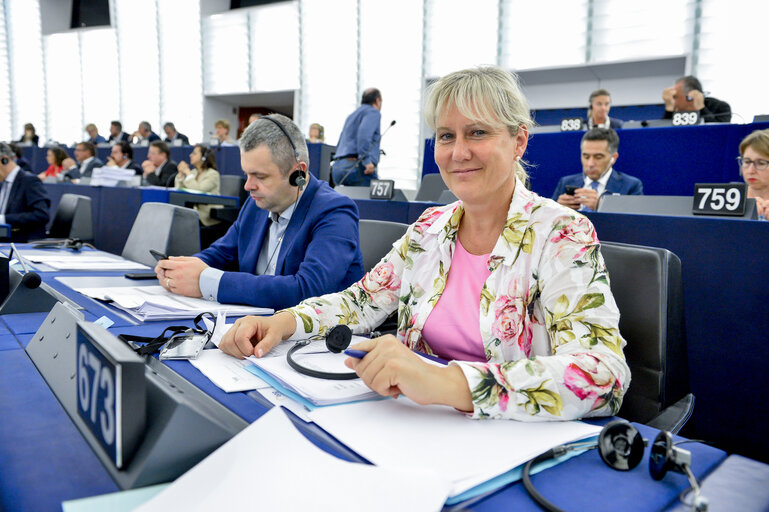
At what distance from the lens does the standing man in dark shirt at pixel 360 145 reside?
512 cm

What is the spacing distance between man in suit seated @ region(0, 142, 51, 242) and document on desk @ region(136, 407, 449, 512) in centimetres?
434

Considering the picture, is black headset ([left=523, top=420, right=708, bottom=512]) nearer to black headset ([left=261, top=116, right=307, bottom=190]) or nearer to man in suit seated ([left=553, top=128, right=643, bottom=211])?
black headset ([left=261, top=116, right=307, bottom=190])

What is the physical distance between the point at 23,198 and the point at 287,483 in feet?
15.1

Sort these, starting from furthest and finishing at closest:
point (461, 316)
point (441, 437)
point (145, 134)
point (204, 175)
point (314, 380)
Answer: point (145, 134) < point (204, 175) < point (461, 316) < point (314, 380) < point (441, 437)

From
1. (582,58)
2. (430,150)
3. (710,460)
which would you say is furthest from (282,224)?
(582,58)

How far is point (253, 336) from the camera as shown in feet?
3.00

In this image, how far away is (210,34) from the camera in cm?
983

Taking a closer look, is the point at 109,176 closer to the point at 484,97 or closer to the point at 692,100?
the point at 484,97

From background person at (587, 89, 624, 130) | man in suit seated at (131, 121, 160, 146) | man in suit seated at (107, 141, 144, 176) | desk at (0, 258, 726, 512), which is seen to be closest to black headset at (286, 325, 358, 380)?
desk at (0, 258, 726, 512)

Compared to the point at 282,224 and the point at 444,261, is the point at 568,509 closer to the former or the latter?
the point at 444,261

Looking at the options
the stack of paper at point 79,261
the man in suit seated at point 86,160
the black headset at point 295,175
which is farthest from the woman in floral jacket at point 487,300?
the man in suit seated at point 86,160

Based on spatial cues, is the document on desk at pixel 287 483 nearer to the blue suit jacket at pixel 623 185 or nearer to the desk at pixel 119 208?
the desk at pixel 119 208

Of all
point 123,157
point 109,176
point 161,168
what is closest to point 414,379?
point 109,176

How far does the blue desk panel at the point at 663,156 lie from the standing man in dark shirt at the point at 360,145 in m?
1.62
